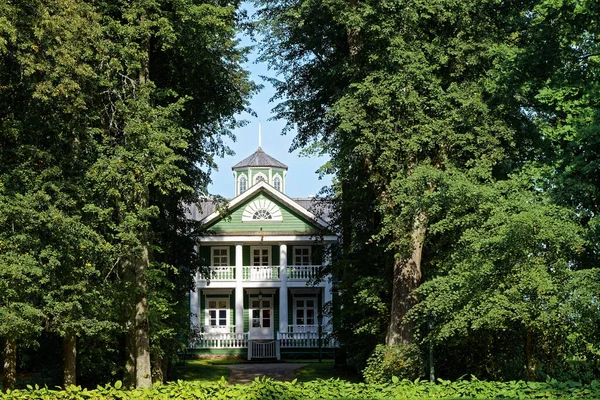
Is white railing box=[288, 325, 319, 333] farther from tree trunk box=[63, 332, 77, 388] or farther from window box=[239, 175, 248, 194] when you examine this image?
tree trunk box=[63, 332, 77, 388]

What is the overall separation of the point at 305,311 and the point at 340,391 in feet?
96.1

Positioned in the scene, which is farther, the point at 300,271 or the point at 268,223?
the point at 268,223

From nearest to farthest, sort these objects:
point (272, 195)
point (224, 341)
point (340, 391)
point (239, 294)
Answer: point (340, 391) < point (224, 341) < point (239, 294) < point (272, 195)

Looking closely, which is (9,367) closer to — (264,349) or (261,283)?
(264,349)

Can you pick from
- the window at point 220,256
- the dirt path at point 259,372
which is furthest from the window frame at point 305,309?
the dirt path at point 259,372

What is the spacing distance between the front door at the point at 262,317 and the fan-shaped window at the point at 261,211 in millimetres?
4164

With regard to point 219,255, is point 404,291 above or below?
below

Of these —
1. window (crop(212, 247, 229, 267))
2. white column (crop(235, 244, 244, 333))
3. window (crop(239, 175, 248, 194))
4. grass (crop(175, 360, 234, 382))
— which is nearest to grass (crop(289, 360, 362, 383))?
grass (crop(175, 360, 234, 382))

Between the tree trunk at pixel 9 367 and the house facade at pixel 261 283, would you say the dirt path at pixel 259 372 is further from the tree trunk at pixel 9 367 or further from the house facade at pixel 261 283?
the tree trunk at pixel 9 367

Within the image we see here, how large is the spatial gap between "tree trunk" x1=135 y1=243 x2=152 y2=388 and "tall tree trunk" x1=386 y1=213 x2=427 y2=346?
5.61m

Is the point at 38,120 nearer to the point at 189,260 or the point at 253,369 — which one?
the point at 189,260

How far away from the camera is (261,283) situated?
4247cm

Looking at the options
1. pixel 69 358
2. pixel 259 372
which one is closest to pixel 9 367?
pixel 69 358

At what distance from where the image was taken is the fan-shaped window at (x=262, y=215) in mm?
43094
